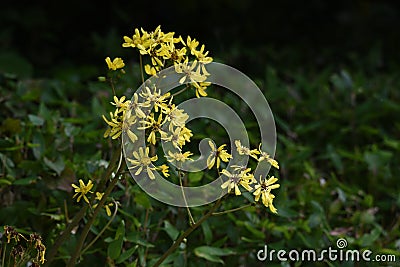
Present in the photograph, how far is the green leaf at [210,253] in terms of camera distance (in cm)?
183

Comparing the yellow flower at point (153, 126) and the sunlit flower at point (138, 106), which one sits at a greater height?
the sunlit flower at point (138, 106)

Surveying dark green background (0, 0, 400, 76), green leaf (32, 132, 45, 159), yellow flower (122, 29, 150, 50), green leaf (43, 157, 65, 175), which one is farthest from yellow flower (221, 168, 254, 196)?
dark green background (0, 0, 400, 76)

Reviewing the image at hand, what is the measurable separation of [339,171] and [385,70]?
4.34ft

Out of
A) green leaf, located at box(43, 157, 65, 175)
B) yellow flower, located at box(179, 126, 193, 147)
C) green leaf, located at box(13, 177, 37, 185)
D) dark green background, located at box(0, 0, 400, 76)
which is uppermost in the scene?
dark green background, located at box(0, 0, 400, 76)

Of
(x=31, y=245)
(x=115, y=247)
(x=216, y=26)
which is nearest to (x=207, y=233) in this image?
(x=115, y=247)

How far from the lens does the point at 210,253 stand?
184 centimetres

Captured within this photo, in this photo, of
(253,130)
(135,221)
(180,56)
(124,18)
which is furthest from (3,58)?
(180,56)

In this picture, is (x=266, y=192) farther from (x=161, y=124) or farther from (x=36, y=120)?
(x=36, y=120)

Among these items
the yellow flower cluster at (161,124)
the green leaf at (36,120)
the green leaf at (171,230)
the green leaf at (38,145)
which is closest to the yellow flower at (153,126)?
the yellow flower cluster at (161,124)

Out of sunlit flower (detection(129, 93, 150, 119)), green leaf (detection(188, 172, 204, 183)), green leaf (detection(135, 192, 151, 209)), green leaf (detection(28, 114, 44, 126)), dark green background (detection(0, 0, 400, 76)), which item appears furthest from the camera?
dark green background (detection(0, 0, 400, 76))

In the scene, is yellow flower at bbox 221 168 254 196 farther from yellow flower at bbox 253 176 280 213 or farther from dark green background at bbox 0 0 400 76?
dark green background at bbox 0 0 400 76

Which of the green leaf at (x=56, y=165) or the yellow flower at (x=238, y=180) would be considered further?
the green leaf at (x=56, y=165)

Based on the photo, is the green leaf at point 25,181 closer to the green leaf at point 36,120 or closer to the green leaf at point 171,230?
the green leaf at point 36,120

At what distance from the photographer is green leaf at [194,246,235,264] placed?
1828mm
